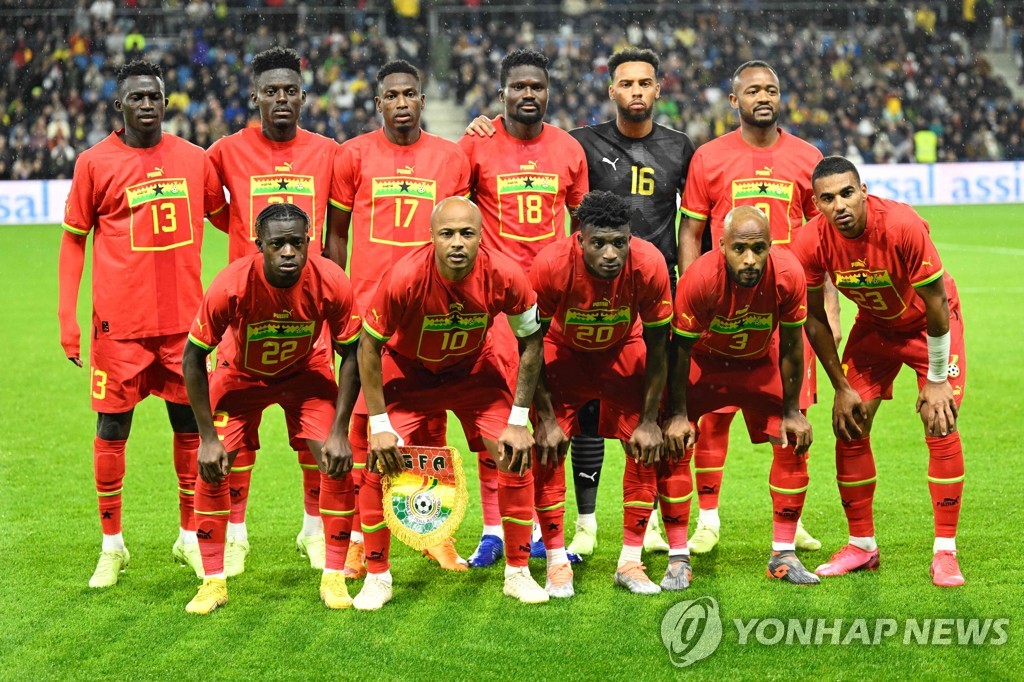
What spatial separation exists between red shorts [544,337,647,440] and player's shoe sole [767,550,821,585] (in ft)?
3.21

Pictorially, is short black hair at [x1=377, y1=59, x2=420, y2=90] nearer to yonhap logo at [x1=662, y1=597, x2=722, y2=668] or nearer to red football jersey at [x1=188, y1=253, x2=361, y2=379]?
red football jersey at [x1=188, y1=253, x2=361, y2=379]

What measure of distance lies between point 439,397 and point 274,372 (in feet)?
2.69

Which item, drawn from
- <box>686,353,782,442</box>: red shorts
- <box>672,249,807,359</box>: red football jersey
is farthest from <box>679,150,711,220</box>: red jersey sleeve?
<box>686,353,782,442</box>: red shorts

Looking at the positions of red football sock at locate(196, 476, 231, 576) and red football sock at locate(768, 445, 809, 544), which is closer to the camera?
red football sock at locate(196, 476, 231, 576)


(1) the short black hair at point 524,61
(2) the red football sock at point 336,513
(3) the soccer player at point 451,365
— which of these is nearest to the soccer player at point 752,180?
(1) the short black hair at point 524,61

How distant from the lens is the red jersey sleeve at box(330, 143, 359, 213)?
6504 mm

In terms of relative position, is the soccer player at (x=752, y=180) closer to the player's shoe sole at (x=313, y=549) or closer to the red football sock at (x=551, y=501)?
the red football sock at (x=551, y=501)

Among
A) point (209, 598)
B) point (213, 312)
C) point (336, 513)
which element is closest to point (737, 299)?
point (336, 513)


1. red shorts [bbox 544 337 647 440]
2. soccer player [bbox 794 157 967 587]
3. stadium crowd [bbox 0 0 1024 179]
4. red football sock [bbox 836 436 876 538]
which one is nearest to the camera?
soccer player [bbox 794 157 967 587]

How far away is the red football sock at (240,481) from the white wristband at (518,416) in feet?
4.99

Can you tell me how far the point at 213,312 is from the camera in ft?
18.2

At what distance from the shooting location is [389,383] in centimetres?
596

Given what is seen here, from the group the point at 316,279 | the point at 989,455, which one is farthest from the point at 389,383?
the point at 989,455

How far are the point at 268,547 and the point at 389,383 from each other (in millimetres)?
1518
